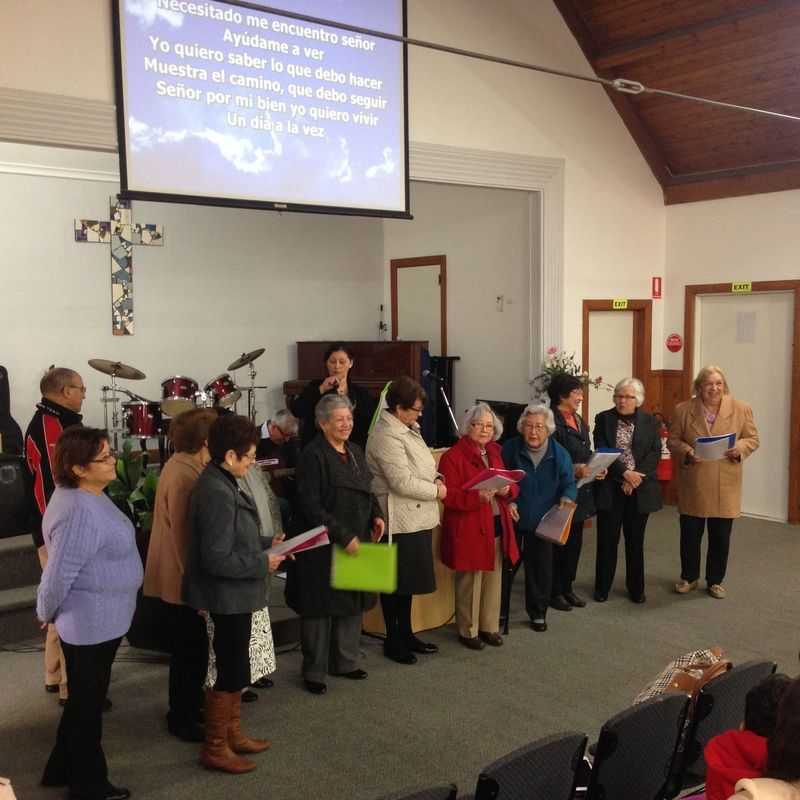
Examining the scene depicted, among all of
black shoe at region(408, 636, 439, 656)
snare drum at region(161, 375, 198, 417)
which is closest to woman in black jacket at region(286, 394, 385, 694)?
black shoe at region(408, 636, 439, 656)

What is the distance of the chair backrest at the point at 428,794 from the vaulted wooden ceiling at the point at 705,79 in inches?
246

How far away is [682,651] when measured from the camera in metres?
4.74

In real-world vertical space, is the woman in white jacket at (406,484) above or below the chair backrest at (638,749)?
above

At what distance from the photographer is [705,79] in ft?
23.7

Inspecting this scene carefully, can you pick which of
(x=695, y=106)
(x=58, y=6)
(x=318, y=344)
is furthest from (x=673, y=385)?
(x=58, y=6)

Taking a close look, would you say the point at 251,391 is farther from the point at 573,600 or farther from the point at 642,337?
the point at 573,600

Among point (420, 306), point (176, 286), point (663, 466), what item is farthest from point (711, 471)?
point (176, 286)

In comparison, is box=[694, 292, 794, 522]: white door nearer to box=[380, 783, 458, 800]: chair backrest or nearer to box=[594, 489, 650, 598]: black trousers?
box=[594, 489, 650, 598]: black trousers

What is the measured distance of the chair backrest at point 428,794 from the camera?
1.86 metres

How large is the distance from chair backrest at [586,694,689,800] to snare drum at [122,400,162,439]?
19.6 feet

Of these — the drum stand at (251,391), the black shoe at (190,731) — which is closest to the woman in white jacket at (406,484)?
the black shoe at (190,731)

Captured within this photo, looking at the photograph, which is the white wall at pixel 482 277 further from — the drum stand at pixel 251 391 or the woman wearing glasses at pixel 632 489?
the woman wearing glasses at pixel 632 489

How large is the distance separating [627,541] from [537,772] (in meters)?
3.55

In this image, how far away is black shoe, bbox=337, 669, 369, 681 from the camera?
4.34 meters
